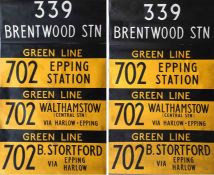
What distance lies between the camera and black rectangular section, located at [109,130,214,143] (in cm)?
212

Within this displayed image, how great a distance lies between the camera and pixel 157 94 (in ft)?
6.97

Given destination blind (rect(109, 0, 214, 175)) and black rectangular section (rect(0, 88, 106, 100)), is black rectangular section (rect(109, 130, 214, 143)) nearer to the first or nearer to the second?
destination blind (rect(109, 0, 214, 175))

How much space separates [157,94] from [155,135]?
184mm

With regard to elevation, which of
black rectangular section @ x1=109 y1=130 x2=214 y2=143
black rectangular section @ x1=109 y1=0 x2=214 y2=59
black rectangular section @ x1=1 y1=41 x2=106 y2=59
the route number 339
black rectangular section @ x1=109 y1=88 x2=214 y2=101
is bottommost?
black rectangular section @ x1=109 y1=130 x2=214 y2=143

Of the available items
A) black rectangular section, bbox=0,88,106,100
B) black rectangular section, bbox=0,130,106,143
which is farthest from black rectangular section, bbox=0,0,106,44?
black rectangular section, bbox=0,130,106,143

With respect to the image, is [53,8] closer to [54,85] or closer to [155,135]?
[54,85]

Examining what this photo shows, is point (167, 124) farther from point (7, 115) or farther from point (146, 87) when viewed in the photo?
point (7, 115)

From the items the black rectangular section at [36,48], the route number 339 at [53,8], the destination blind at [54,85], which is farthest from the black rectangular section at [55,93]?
the route number 339 at [53,8]

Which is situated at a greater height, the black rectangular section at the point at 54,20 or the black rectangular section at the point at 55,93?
the black rectangular section at the point at 54,20

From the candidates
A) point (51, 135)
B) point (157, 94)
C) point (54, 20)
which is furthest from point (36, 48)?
point (157, 94)

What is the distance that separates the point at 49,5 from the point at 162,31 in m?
0.52

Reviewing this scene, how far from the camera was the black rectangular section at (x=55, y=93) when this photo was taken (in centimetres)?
214

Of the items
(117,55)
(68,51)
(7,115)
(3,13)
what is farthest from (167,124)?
(3,13)

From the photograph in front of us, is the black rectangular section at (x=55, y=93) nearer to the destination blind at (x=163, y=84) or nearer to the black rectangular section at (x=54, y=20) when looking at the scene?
the destination blind at (x=163, y=84)
